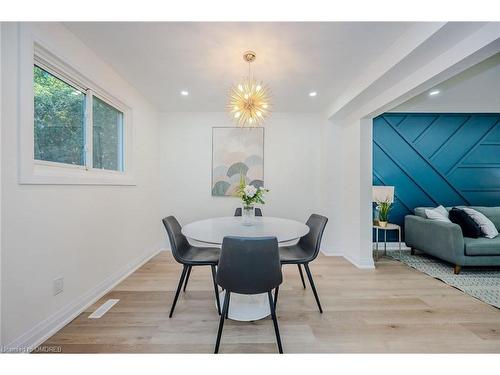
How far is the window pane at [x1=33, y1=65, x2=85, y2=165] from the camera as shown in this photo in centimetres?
160

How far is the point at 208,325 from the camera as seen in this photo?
1724 mm

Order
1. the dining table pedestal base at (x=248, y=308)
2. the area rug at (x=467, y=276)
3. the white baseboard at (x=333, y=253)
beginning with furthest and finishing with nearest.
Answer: the white baseboard at (x=333, y=253) < the area rug at (x=467, y=276) < the dining table pedestal base at (x=248, y=308)

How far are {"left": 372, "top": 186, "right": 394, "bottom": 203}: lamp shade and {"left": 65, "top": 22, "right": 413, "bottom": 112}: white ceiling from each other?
1.60 meters

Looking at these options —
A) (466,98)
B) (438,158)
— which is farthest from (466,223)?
(466,98)

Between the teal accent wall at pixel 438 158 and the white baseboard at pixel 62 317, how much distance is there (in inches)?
161

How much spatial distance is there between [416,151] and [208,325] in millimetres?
4143

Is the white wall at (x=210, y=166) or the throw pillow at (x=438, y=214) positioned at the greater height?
the white wall at (x=210, y=166)

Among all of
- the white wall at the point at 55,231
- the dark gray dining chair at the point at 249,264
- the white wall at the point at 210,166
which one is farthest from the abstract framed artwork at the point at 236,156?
the dark gray dining chair at the point at 249,264

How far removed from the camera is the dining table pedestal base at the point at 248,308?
180cm

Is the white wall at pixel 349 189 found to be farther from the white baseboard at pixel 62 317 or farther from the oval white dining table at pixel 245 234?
the white baseboard at pixel 62 317

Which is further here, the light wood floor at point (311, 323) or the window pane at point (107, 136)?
the window pane at point (107, 136)
